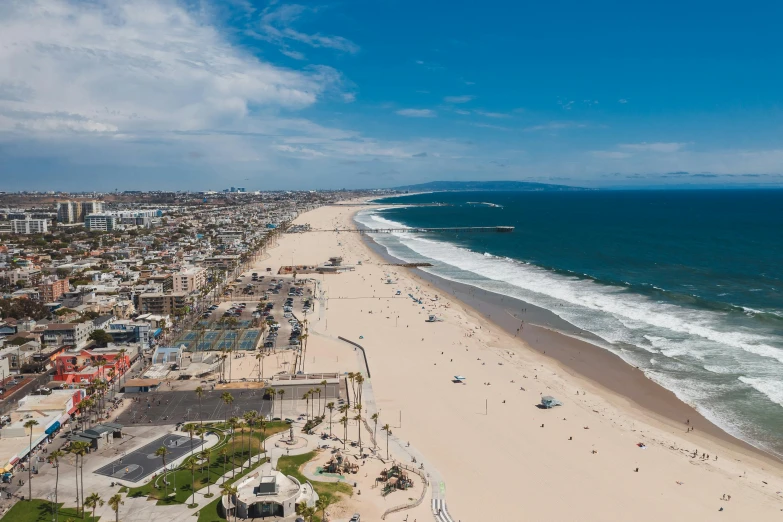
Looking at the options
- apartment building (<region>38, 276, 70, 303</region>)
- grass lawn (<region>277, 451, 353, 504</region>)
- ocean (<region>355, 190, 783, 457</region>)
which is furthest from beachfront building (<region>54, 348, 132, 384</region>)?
ocean (<region>355, 190, 783, 457</region>)

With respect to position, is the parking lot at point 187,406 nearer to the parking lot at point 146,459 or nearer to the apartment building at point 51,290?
the parking lot at point 146,459

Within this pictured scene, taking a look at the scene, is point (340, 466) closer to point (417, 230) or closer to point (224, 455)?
point (224, 455)

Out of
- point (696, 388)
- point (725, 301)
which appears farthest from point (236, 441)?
point (725, 301)

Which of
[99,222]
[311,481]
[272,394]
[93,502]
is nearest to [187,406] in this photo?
[272,394]

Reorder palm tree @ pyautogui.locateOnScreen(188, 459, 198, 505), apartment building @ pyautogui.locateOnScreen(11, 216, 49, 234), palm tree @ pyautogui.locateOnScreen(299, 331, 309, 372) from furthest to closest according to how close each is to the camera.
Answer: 1. apartment building @ pyautogui.locateOnScreen(11, 216, 49, 234)
2. palm tree @ pyautogui.locateOnScreen(299, 331, 309, 372)
3. palm tree @ pyautogui.locateOnScreen(188, 459, 198, 505)

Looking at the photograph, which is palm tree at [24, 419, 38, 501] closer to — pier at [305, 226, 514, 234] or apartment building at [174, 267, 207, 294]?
apartment building at [174, 267, 207, 294]

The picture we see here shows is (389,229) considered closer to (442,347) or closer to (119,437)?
(442,347)
